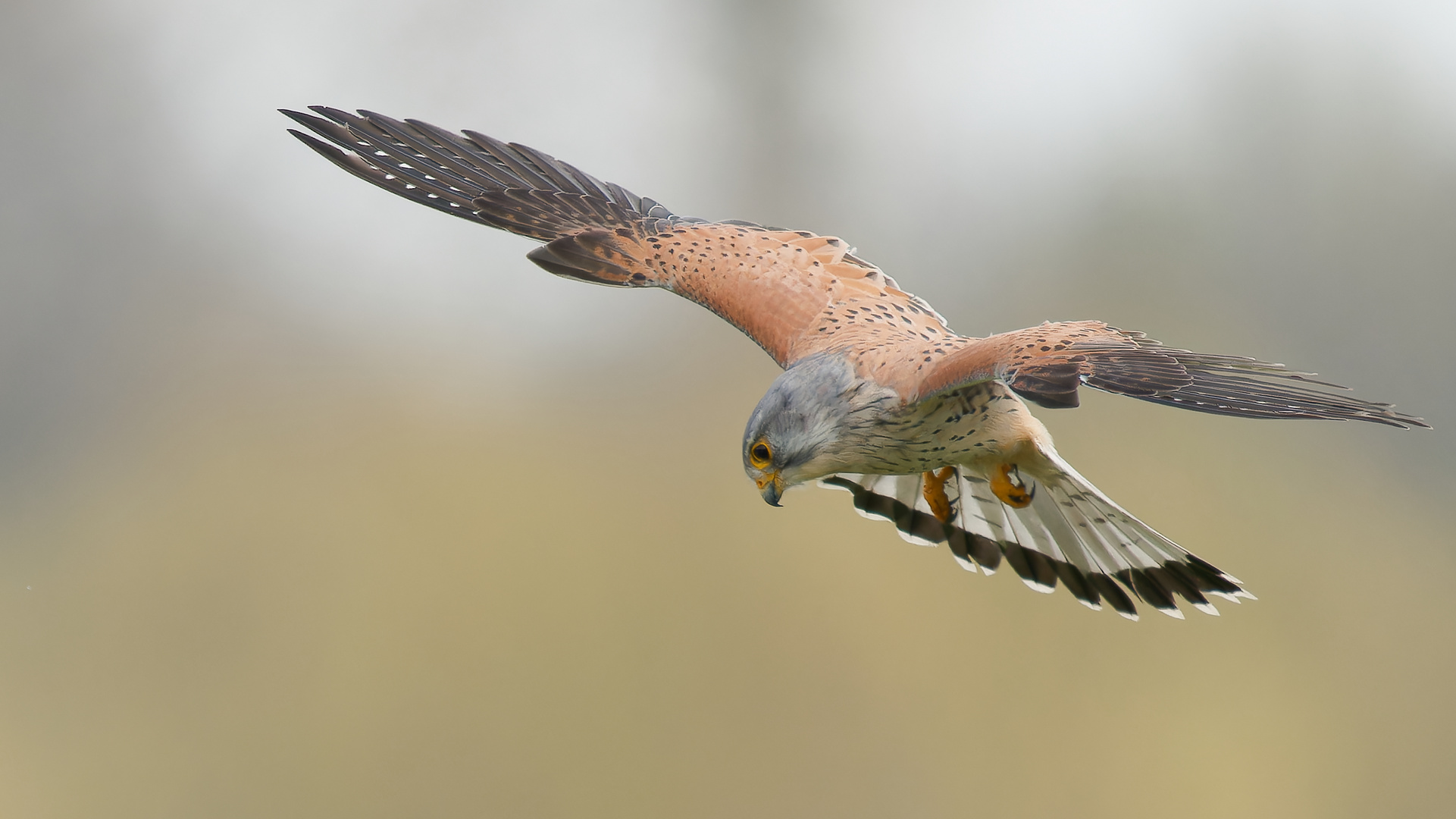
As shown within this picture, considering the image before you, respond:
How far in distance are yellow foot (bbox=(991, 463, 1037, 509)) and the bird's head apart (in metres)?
0.85

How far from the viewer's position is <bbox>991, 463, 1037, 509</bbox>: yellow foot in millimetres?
3748

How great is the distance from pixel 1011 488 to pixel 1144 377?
132 centimetres

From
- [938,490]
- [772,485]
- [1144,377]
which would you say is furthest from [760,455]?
[938,490]

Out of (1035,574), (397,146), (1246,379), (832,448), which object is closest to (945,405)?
(832,448)

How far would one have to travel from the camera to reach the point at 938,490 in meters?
4.07

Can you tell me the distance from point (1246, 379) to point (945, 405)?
2.77 ft

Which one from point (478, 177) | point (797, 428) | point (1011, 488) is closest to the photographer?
point (797, 428)

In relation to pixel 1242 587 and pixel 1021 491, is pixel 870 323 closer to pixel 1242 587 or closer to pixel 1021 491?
pixel 1021 491

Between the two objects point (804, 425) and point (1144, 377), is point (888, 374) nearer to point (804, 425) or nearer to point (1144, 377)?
point (804, 425)

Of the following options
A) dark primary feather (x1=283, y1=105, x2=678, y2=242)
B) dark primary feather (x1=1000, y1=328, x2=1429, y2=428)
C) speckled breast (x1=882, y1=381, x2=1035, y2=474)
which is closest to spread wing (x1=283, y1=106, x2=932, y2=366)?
dark primary feather (x1=283, y1=105, x2=678, y2=242)

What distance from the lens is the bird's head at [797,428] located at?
303cm

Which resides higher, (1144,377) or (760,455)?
(1144,377)

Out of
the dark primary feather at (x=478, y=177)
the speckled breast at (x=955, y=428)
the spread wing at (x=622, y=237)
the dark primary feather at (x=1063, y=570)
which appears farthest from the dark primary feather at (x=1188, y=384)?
the dark primary feather at (x=478, y=177)

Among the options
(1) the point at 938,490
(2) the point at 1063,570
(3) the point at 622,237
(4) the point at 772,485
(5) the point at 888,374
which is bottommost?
(4) the point at 772,485
